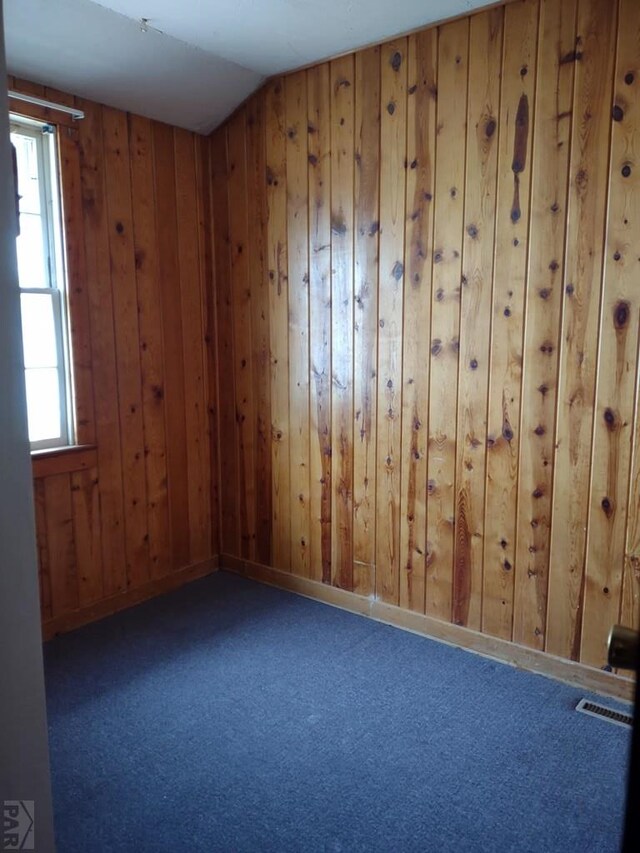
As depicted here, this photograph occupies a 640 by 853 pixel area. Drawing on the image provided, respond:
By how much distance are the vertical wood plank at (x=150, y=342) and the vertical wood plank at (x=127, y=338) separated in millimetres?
30

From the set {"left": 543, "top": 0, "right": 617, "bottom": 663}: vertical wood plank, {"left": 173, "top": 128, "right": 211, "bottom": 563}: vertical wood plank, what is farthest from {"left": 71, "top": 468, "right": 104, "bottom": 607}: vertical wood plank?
{"left": 543, "top": 0, "right": 617, "bottom": 663}: vertical wood plank

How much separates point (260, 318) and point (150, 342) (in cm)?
55

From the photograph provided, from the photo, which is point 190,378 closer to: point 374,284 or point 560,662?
point 374,284

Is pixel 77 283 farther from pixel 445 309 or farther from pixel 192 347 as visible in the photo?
pixel 445 309

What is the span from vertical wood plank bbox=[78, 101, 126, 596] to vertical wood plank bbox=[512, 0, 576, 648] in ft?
5.96

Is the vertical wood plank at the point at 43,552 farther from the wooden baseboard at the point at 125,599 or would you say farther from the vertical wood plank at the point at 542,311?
the vertical wood plank at the point at 542,311

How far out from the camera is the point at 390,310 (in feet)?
8.76

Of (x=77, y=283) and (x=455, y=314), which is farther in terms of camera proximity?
(x=77, y=283)

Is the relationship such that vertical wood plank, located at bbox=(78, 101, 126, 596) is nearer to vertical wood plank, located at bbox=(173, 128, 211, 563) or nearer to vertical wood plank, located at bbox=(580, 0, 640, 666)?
vertical wood plank, located at bbox=(173, 128, 211, 563)

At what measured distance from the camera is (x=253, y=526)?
335 centimetres

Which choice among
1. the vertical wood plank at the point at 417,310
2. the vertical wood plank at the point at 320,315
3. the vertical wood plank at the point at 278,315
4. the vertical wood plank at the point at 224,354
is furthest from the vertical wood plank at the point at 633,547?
the vertical wood plank at the point at 224,354

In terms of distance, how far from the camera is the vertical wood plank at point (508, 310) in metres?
2.22

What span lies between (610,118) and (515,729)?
205 centimetres

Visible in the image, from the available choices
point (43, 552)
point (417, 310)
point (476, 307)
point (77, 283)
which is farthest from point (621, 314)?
point (43, 552)
